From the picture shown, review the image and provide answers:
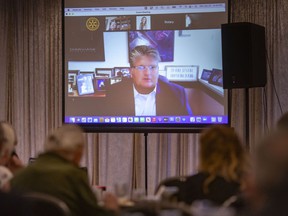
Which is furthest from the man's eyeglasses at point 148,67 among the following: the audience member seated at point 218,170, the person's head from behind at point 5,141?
the audience member seated at point 218,170

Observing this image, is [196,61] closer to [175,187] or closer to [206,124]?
[206,124]

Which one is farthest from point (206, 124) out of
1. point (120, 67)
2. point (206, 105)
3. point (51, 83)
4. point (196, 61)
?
point (51, 83)

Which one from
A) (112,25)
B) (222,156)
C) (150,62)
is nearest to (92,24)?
(112,25)

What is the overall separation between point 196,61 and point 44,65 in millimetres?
2060

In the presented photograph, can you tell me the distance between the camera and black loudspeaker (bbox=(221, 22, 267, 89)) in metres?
6.14

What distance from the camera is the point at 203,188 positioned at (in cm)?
347

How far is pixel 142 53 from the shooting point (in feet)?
21.9

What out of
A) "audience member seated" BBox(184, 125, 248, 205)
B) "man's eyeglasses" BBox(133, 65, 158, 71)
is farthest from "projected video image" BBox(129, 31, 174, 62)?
"audience member seated" BBox(184, 125, 248, 205)

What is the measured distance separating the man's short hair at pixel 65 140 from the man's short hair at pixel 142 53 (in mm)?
3164

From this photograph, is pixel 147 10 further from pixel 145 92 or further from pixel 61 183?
pixel 61 183

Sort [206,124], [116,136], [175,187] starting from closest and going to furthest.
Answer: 1. [175,187]
2. [206,124]
3. [116,136]

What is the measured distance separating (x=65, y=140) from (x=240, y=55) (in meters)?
3.09

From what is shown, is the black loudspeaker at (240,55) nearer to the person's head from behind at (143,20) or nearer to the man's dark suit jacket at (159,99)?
the man's dark suit jacket at (159,99)

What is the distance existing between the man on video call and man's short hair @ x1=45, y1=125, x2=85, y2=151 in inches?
121
